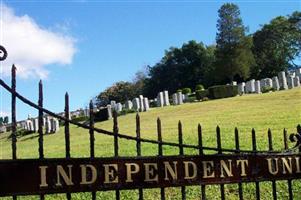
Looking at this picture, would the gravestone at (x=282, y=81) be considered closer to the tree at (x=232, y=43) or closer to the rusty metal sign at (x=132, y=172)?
the tree at (x=232, y=43)

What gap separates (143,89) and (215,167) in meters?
87.6

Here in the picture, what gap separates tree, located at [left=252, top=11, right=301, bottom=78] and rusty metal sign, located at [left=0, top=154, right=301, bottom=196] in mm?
73923

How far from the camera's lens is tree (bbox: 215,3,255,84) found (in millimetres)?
67562

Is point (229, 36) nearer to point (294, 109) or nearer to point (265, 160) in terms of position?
point (294, 109)

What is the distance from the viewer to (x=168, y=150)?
1269 cm

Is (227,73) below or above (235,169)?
above

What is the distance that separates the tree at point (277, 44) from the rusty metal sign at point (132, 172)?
7392cm

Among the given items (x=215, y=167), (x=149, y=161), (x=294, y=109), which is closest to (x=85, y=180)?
(x=149, y=161)

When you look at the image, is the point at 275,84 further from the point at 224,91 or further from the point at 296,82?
the point at 224,91

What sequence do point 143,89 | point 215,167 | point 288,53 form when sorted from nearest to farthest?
point 215,167, point 288,53, point 143,89

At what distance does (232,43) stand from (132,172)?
64.5 meters

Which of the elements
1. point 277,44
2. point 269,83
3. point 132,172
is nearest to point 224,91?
point 269,83

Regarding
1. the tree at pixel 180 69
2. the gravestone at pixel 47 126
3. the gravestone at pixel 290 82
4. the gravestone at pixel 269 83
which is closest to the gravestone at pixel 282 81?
the gravestone at pixel 290 82

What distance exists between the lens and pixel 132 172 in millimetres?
4832
